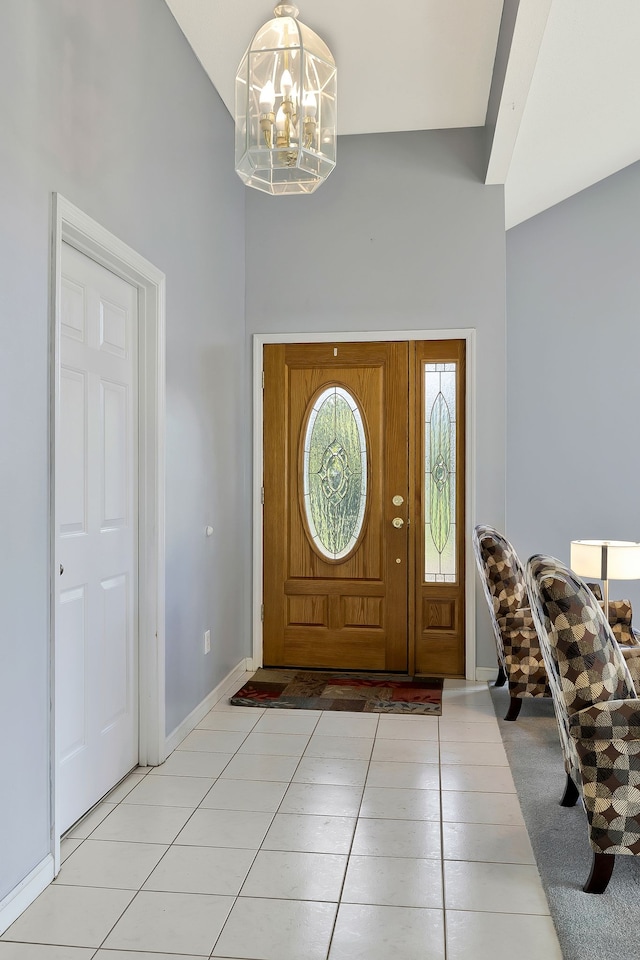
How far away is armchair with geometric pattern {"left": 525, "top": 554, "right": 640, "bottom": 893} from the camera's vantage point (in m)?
2.18

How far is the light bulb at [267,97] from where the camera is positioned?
93.7 inches

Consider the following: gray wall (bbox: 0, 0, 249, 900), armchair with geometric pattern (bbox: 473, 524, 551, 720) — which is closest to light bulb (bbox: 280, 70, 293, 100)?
gray wall (bbox: 0, 0, 249, 900)

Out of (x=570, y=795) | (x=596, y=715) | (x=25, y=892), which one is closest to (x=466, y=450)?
(x=570, y=795)

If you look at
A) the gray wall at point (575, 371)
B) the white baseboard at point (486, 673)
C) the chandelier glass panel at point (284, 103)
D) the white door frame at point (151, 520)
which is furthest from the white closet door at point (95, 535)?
the gray wall at point (575, 371)

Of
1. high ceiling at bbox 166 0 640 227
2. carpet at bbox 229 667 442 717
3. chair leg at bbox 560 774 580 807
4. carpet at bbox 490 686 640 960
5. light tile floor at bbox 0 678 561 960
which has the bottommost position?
carpet at bbox 229 667 442 717

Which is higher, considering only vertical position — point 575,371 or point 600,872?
point 575,371

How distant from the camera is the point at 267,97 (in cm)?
238

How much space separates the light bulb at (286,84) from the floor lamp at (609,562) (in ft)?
8.22

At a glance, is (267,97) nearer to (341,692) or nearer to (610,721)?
(610,721)

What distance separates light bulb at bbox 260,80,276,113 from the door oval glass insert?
2.54 meters

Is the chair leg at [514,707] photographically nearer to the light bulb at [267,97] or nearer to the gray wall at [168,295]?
the gray wall at [168,295]

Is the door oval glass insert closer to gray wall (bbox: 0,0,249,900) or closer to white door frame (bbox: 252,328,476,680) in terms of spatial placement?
white door frame (bbox: 252,328,476,680)

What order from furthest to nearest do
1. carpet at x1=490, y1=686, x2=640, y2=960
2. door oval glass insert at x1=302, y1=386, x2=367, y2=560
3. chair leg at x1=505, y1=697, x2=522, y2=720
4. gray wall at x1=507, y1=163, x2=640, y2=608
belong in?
gray wall at x1=507, y1=163, x2=640, y2=608 → door oval glass insert at x1=302, y1=386, x2=367, y2=560 → chair leg at x1=505, y1=697, x2=522, y2=720 → carpet at x1=490, y1=686, x2=640, y2=960

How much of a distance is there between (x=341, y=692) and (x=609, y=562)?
1.63 meters
